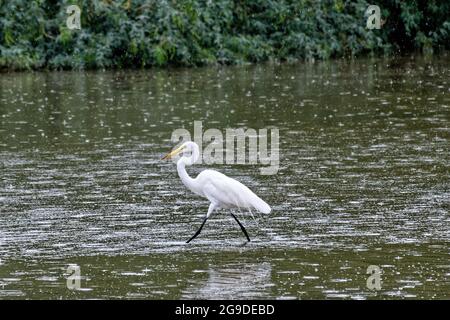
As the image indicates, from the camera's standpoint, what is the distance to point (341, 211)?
13.0 metres

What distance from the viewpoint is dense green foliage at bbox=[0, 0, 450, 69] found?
31.7m

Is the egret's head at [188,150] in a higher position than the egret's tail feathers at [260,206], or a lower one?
higher

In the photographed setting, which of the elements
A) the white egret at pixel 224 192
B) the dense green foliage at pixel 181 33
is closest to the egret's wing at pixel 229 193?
the white egret at pixel 224 192

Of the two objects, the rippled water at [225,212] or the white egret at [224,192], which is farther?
the white egret at [224,192]

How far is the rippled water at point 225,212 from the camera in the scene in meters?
10.2

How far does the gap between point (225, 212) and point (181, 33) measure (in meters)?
19.4

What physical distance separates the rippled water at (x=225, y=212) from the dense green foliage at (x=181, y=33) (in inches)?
217

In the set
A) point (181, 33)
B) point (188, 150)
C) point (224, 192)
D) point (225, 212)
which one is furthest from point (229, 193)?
point (181, 33)

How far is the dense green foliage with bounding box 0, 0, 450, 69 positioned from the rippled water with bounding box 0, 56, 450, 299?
5520 millimetres

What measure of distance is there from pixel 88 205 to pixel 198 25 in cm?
1927

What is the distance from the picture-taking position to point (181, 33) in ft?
107

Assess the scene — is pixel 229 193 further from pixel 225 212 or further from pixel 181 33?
pixel 181 33

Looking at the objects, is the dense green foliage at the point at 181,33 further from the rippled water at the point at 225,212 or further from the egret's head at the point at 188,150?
the egret's head at the point at 188,150
